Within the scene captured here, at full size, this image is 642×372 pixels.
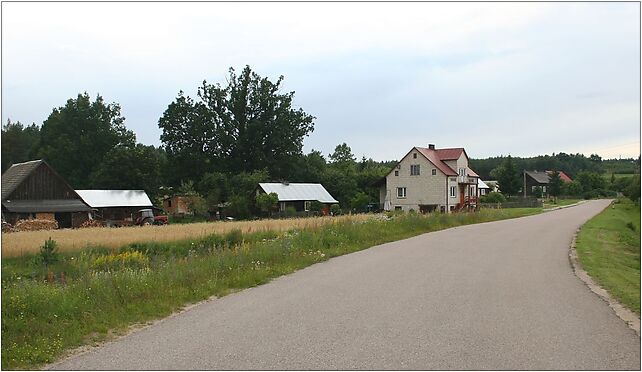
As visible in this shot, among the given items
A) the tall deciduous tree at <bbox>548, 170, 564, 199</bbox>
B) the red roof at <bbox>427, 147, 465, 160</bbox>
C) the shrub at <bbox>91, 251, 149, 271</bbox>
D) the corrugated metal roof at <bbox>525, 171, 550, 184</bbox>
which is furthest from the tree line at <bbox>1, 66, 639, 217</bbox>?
the corrugated metal roof at <bbox>525, 171, 550, 184</bbox>

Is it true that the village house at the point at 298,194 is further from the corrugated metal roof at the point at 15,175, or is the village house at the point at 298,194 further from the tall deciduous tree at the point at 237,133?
the corrugated metal roof at the point at 15,175

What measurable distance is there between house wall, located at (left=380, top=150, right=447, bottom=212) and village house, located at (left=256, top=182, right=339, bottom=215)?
8003mm

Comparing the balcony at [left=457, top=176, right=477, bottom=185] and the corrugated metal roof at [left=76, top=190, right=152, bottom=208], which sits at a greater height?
the balcony at [left=457, top=176, right=477, bottom=185]

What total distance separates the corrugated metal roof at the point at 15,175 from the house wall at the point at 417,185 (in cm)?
3554

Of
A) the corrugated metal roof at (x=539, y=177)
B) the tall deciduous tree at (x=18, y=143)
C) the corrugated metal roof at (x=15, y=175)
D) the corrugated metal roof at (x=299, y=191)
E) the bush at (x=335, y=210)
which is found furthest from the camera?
the corrugated metal roof at (x=539, y=177)

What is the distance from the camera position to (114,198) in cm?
6550

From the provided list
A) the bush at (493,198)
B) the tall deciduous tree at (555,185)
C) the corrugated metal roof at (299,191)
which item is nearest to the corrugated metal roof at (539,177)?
the tall deciduous tree at (555,185)

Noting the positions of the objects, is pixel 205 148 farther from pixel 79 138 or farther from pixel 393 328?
pixel 393 328

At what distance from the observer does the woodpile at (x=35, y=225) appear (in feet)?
162

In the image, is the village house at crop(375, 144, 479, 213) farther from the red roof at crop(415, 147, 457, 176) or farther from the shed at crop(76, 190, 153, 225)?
the shed at crop(76, 190, 153, 225)

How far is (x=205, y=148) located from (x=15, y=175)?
2725cm

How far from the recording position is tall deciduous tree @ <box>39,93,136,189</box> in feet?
267

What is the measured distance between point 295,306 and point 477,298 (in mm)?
3344

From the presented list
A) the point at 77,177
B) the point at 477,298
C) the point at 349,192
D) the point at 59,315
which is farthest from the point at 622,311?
the point at 77,177
